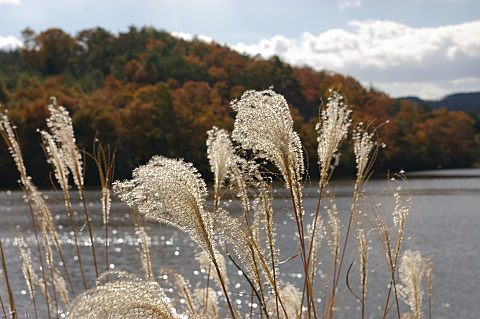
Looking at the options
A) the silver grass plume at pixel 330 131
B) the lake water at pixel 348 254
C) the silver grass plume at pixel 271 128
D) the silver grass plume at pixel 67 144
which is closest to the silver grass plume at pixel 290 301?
the lake water at pixel 348 254

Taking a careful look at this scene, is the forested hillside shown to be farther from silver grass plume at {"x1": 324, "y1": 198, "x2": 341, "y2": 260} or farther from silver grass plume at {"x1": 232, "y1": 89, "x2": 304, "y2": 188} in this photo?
silver grass plume at {"x1": 232, "y1": 89, "x2": 304, "y2": 188}

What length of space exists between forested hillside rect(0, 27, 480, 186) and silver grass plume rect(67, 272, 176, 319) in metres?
23.0

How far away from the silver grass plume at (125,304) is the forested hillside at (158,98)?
22958 millimetres

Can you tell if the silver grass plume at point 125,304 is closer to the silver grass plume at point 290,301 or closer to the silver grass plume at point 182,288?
the silver grass plume at point 182,288

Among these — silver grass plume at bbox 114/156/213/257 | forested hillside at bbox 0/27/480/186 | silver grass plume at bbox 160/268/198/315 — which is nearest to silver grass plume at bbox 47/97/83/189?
silver grass plume at bbox 160/268/198/315

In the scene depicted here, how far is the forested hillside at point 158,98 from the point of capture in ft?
174

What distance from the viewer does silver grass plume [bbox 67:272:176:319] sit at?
1637 millimetres

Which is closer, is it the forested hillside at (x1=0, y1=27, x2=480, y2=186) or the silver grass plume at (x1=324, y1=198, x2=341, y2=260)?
the silver grass plume at (x1=324, y1=198, x2=341, y2=260)

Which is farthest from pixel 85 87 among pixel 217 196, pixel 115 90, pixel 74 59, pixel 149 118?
pixel 217 196

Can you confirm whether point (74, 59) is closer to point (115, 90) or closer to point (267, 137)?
point (115, 90)

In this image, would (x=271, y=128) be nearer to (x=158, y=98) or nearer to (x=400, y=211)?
(x=400, y=211)

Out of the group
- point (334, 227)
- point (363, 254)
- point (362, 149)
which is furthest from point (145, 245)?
point (362, 149)

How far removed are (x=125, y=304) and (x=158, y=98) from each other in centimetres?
5889

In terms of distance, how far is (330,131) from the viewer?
2.36 m
